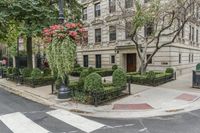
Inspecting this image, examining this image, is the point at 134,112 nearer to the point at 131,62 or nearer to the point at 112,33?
the point at 131,62

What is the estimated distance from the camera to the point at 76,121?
24.3 feet

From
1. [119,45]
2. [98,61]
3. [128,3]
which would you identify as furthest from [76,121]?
[98,61]

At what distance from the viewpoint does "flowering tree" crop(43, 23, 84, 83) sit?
10219 mm

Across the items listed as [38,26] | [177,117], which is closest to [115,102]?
[177,117]

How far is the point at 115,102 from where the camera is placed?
998 centimetres

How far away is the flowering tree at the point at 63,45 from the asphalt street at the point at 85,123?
2.57 metres

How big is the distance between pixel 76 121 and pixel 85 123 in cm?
41

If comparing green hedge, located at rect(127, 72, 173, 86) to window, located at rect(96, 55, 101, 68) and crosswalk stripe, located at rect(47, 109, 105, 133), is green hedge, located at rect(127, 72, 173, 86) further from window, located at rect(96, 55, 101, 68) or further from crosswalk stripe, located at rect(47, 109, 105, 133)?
window, located at rect(96, 55, 101, 68)

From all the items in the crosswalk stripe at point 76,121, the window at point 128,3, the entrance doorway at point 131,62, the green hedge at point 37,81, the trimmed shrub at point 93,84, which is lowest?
the crosswalk stripe at point 76,121

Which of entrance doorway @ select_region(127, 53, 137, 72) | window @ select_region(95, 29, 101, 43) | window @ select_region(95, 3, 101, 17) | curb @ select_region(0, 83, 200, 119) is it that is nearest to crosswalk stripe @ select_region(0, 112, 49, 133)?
curb @ select_region(0, 83, 200, 119)

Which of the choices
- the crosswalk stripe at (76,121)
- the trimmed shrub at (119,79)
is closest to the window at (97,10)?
the trimmed shrub at (119,79)

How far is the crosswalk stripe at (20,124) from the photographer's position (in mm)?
6440

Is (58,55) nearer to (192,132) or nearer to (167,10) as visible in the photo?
(192,132)

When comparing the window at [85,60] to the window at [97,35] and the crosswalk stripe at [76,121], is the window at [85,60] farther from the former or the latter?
the crosswalk stripe at [76,121]
